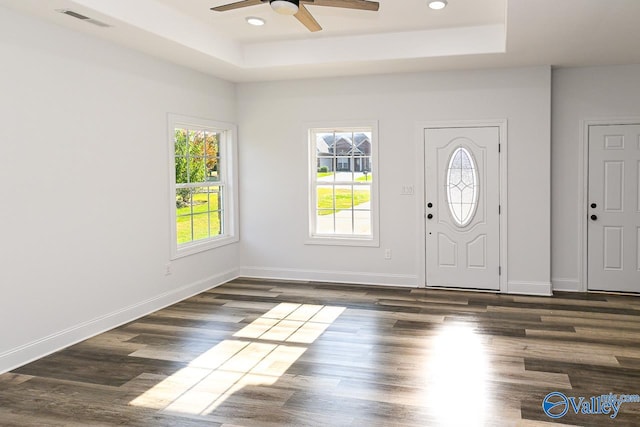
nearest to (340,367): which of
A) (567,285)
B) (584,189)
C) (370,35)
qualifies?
(370,35)

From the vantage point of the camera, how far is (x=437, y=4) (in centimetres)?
464

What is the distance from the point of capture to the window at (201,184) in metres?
5.96

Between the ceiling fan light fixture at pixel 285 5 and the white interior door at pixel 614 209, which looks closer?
the ceiling fan light fixture at pixel 285 5

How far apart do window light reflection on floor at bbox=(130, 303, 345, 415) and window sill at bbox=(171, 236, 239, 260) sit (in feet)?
3.99

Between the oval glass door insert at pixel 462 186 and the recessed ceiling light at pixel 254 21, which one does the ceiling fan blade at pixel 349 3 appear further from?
the oval glass door insert at pixel 462 186

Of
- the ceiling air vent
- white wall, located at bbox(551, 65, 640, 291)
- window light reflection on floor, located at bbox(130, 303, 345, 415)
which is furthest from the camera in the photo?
white wall, located at bbox(551, 65, 640, 291)

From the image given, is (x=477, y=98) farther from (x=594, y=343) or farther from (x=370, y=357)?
(x=370, y=357)

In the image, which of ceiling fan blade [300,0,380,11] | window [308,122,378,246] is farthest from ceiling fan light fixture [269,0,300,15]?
window [308,122,378,246]

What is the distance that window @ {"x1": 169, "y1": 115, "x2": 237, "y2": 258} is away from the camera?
5961 mm

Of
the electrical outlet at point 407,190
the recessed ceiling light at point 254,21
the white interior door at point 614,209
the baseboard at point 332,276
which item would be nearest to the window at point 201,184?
the baseboard at point 332,276

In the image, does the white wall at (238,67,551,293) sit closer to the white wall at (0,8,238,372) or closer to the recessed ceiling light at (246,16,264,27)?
the white wall at (0,8,238,372)

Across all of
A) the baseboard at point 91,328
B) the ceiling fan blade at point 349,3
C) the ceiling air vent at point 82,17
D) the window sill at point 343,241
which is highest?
the ceiling air vent at point 82,17

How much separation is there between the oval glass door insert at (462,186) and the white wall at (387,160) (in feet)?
1.26

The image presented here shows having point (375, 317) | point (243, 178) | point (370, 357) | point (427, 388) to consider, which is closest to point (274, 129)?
point (243, 178)
